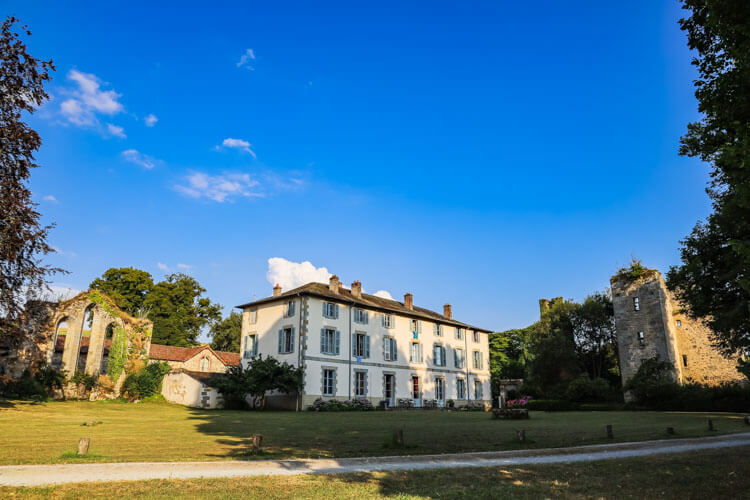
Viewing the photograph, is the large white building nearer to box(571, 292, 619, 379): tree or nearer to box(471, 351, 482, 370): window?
box(471, 351, 482, 370): window

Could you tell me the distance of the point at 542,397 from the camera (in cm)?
3831

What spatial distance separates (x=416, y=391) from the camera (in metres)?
34.6

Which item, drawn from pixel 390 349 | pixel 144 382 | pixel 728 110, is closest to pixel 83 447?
pixel 728 110

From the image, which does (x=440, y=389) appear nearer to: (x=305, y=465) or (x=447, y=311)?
(x=447, y=311)

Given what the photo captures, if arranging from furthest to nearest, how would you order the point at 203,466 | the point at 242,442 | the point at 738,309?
the point at 738,309, the point at 242,442, the point at 203,466

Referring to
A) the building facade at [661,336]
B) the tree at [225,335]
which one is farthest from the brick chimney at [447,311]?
the tree at [225,335]

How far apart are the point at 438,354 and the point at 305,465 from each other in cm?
2922

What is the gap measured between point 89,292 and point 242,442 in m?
22.2

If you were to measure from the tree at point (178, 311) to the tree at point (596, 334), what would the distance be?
3572cm

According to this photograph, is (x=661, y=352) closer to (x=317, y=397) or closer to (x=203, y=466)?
(x=317, y=397)

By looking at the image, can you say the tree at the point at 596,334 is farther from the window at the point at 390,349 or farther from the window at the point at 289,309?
the window at the point at 289,309

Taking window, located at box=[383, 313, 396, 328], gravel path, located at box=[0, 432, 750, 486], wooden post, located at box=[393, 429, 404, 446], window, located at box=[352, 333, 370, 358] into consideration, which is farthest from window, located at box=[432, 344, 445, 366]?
wooden post, located at box=[393, 429, 404, 446]

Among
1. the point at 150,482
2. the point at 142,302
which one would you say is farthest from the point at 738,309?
the point at 142,302

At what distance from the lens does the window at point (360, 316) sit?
104ft
